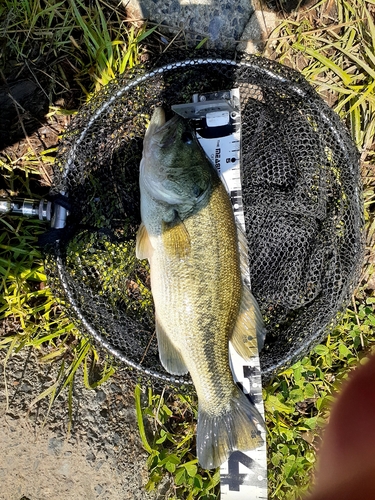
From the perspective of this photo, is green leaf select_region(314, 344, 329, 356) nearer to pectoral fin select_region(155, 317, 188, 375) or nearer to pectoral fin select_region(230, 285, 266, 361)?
pectoral fin select_region(230, 285, 266, 361)

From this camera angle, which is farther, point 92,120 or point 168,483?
point 168,483

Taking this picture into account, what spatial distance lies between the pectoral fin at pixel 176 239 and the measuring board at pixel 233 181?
483 mm

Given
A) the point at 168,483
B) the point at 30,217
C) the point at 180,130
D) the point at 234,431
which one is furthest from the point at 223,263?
the point at 168,483

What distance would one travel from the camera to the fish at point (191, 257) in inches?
93.0

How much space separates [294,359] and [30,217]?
206cm

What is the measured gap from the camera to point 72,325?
297 cm

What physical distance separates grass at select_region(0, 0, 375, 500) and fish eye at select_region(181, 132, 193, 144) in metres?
0.92

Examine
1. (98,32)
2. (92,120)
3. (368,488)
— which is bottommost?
(368,488)

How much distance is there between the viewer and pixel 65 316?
118 inches

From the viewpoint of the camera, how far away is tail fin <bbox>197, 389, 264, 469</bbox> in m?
2.54

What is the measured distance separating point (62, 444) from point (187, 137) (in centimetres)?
217

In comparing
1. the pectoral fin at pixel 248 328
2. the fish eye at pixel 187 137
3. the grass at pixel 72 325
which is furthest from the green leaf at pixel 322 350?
the fish eye at pixel 187 137

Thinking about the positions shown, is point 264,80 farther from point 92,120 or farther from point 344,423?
point 344,423

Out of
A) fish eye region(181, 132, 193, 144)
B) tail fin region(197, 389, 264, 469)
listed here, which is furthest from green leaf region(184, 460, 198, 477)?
fish eye region(181, 132, 193, 144)
